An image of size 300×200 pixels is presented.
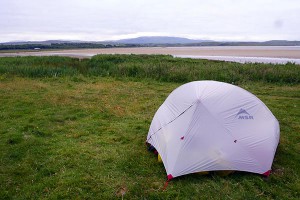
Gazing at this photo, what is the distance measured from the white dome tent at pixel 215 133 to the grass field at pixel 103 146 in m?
0.31

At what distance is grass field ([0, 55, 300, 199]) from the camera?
5.49 meters

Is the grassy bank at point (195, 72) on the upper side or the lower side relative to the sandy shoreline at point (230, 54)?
upper

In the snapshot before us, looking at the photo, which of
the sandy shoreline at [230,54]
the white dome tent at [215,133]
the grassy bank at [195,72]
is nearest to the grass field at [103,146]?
the grassy bank at [195,72]

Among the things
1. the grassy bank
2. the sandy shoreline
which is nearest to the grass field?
the grassy bank

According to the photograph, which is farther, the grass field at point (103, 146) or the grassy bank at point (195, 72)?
the grassy bank at point (195, 72)

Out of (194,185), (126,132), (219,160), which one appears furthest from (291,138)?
(126,132)

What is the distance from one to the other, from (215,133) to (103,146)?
318cm

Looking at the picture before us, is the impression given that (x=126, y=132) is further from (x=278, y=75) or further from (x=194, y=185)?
(x=278, y=75)

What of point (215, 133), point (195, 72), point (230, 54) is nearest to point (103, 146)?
point (215, 133)

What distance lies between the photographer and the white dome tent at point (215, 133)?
577 centimetres

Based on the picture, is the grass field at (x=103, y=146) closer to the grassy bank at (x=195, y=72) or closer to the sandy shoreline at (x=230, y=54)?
the grassy bank at (x=195, y=72)

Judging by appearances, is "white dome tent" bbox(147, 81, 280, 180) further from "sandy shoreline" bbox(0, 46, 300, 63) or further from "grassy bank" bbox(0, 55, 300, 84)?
"sandy shoreline" bbox(0, 46, 300, 63)

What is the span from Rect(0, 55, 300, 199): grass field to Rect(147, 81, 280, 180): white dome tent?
309 mm

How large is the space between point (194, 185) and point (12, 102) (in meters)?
9.99
